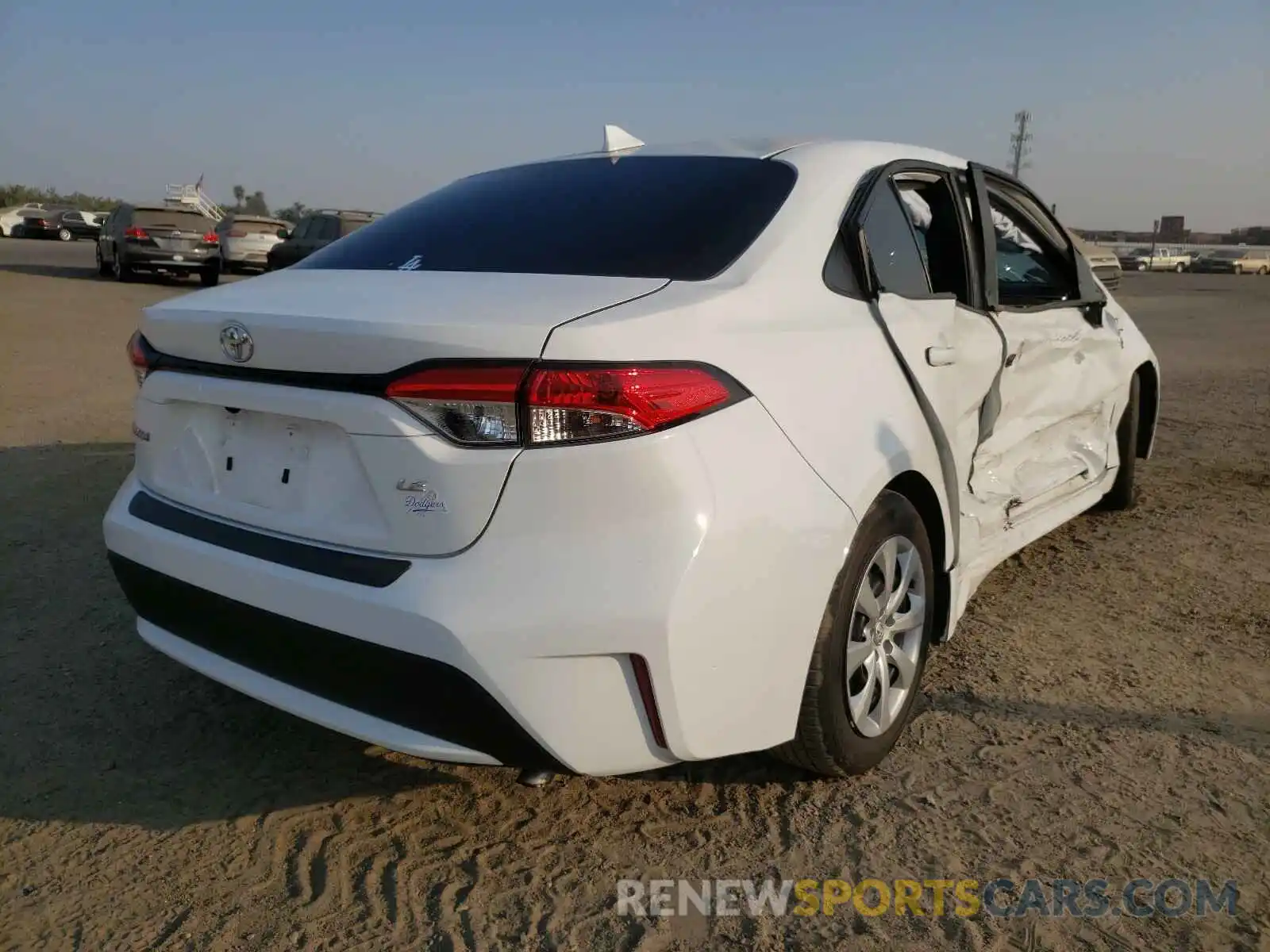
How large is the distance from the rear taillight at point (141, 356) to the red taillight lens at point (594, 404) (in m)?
1.20

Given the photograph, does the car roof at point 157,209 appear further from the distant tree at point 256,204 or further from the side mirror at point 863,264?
the distant tree at point 256,204

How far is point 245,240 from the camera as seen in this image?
22031 millimetres

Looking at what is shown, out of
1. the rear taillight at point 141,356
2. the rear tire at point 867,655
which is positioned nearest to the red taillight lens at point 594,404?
the rear tire at point 867,655

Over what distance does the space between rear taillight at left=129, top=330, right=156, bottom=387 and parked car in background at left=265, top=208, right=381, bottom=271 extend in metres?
15.0

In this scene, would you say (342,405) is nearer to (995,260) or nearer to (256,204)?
(995,260)

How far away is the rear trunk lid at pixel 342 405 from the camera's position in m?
2.09

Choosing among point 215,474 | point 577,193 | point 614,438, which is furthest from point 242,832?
point 577,193

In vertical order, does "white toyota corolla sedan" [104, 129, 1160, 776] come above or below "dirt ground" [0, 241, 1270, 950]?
above

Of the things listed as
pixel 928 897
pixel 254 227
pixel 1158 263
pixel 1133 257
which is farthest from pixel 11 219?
pixel 1133 257

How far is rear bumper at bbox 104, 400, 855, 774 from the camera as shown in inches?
81.0

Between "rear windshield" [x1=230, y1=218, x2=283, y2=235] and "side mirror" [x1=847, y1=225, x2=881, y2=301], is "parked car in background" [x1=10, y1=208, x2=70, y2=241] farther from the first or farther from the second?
"side mirror" [x1=847, y1=225, x2=881, y2=301]

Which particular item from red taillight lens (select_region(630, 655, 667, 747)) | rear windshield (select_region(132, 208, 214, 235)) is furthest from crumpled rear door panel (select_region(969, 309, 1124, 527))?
rear windshield (select_region(132, 208, 214, 235))

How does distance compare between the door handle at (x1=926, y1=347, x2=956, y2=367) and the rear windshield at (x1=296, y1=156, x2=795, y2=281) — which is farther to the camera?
the door handle at (x1=926, y1=347, x2=956, y2=367)

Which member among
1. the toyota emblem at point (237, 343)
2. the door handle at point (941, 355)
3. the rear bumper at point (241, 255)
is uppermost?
the toyota emblem at point (237, 343)
